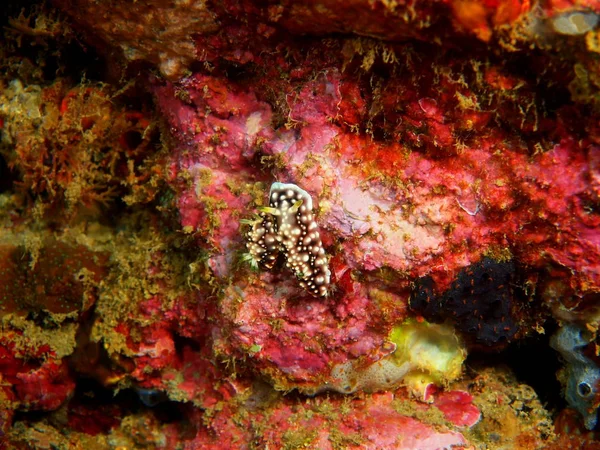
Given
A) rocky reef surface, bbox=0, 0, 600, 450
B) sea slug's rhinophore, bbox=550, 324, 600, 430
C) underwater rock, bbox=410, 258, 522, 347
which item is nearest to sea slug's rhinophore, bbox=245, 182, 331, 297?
rocky reef surface, bbox=0, 0, 600, 450

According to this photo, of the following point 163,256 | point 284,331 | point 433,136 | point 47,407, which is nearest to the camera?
point 433,136

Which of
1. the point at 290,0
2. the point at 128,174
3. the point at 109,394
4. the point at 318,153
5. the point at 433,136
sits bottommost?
the point at 109,394

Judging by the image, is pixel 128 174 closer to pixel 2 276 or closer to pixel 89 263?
pixel 89 263

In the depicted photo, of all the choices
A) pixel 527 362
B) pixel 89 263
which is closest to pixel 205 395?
pixel 89 263

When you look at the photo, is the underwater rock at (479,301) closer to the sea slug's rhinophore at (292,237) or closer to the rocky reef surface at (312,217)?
the rocky reef surface at (312,217)

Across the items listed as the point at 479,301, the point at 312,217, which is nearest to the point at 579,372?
the point at 479,301

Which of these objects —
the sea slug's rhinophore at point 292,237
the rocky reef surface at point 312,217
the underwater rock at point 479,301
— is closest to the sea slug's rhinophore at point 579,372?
the rocky reef surface at point 312,217
